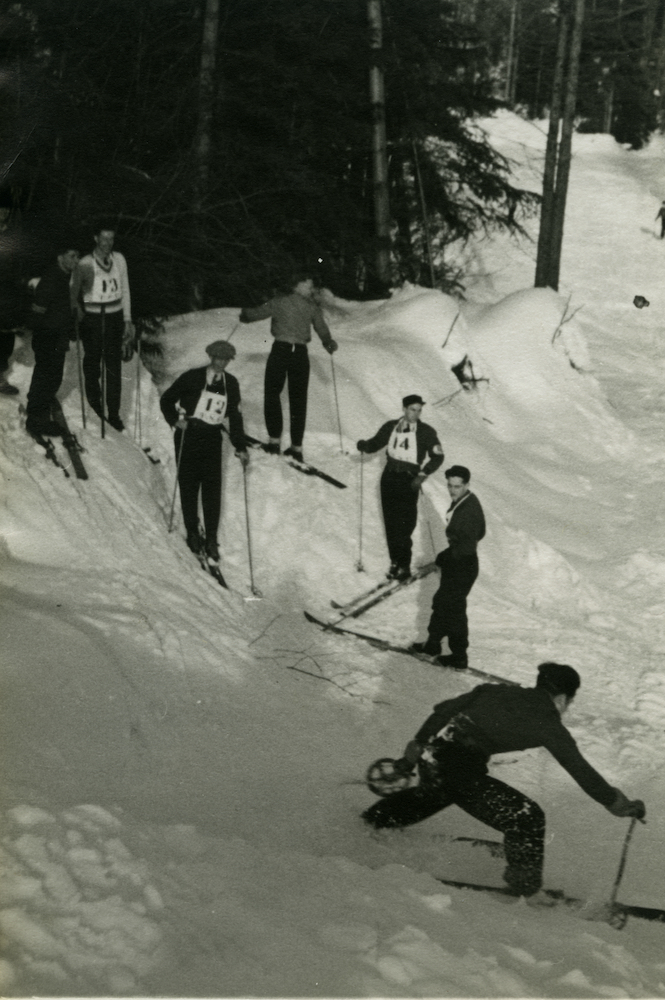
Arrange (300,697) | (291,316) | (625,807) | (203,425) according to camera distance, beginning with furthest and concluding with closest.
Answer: (291,316), (203,425), (300,697), (625,807)

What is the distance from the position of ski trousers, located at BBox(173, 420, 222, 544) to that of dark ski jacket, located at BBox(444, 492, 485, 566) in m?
2.10

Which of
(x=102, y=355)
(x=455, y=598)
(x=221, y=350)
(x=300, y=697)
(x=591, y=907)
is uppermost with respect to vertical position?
(x=221, y=350)

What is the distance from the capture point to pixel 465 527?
8.00m

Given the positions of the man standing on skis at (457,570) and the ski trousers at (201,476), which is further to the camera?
the ski trousers at (201,476)

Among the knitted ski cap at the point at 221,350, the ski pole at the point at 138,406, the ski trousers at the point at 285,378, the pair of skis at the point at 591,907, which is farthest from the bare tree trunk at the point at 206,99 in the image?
the pair of skis at the point at 591,907

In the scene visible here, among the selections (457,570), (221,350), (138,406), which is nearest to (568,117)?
(138,406)

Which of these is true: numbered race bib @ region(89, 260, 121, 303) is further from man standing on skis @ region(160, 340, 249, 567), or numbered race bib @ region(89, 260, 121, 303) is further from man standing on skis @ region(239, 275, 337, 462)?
man standing on skis @ region(239, 275, 337, 462)

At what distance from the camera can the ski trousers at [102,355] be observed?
911cm

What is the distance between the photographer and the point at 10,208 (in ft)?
34.6

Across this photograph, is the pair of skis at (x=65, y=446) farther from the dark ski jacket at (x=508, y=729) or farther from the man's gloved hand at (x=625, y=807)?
the man's gloved hand at (x=625, y=807)

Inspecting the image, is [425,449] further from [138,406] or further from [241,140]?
[241,140]

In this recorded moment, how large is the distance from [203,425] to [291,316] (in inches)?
75.2

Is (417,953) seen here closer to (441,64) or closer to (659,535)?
(659,535)

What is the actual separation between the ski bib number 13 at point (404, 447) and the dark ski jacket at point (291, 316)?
5.02 feet
